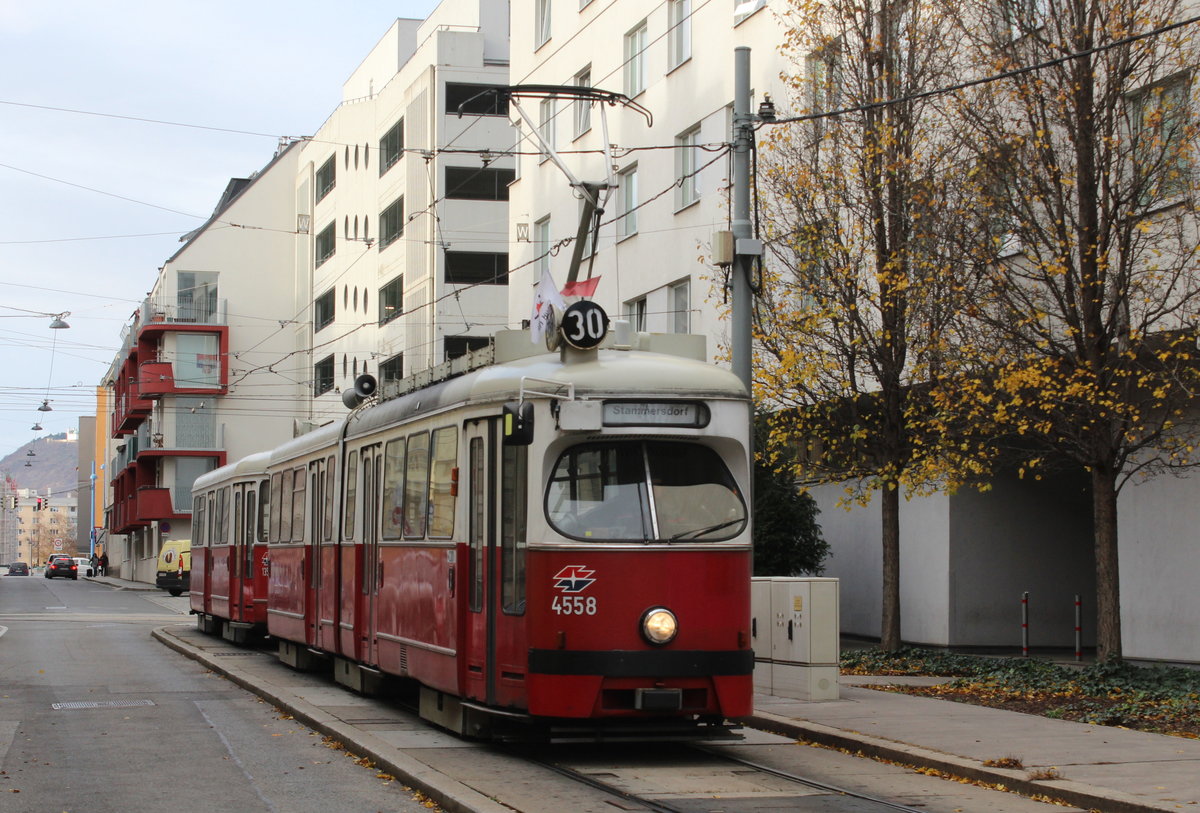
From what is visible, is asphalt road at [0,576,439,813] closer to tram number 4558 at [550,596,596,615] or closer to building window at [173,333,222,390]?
tram number 4558 at [550,596,596,615]

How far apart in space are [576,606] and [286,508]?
34.3 ft

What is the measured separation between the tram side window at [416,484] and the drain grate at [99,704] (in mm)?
4187

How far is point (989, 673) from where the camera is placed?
1939cm

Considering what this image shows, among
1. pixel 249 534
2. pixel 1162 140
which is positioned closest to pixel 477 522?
pixel 1162 140

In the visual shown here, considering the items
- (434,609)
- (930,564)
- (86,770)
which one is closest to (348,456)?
(434,609)

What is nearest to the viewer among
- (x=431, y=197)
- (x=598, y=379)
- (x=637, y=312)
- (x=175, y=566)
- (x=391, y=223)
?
(x=598, y=379)

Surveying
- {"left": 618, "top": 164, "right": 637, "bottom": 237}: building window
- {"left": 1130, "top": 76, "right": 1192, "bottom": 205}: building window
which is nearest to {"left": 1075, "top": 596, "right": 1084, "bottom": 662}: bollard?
{"left": 1130, "top": 76, "right": 1192, "bottom": 205}: building window

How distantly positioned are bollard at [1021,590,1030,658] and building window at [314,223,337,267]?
140 feet

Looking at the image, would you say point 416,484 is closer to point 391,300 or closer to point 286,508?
point 286,508

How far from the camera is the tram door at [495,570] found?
11844 millimetres

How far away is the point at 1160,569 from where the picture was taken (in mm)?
21516

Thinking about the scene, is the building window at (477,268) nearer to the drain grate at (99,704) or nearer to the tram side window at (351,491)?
the tram side window at (351,491)

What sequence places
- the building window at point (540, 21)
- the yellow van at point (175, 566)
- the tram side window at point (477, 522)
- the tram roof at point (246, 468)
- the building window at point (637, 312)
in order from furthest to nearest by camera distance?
the yellow van at point (175, 566), the building window at point (540, 21), the building window at point (637, 312), the tram roof at point (246, 468), the tram side window at point (477, 522)

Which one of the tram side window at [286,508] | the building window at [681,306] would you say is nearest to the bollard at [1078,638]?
the building window at [681,306]
